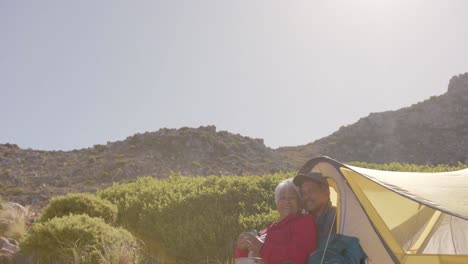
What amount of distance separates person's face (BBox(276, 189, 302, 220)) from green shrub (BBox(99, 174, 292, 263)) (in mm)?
4022

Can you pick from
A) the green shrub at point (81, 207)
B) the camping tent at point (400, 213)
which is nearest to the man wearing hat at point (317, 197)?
the camping tent at point (400, 213)

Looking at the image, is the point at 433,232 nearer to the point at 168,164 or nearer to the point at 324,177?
the point at 324,177

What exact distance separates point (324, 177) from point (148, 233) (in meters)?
6.19

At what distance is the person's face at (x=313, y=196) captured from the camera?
5.86m

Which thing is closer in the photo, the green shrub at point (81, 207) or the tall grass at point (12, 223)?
the green shrub at point (81, 207)

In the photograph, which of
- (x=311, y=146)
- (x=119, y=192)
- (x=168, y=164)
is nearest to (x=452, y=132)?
(x=311, y=146)

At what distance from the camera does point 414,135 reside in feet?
177

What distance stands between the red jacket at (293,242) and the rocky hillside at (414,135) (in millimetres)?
44629

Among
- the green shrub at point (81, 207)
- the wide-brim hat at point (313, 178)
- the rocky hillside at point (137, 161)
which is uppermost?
the rocky hillside at point (137, 161)

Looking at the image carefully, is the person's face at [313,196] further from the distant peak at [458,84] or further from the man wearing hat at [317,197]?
the distant peak at [458,84]

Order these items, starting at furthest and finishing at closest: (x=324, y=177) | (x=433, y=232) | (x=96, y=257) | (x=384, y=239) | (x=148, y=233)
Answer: (x=148, y=233), (x=96, y=257), (x=433, y=232), (x=324, y=177), (x=384, y=239)

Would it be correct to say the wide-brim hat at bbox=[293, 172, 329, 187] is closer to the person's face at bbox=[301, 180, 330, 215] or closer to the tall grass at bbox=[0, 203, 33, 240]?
the person's face at bbox=[301, 180, 330, 215]

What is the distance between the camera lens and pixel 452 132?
5119cm

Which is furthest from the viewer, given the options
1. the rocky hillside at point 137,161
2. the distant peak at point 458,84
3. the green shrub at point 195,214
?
the distant peak at point 458,84
